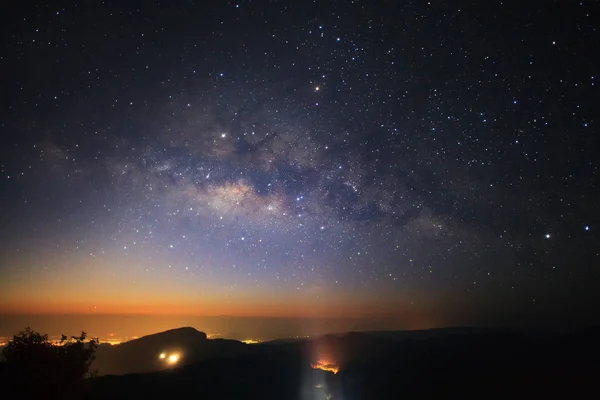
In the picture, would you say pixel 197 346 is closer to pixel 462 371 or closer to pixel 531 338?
pixel 462 371

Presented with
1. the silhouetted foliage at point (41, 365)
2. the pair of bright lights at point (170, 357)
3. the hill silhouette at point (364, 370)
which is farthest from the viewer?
the pair of bright lights at point (170, 357)

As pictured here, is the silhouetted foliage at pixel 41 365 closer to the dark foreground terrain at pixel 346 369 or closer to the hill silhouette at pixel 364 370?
the hill silhouette at pixel 364 370

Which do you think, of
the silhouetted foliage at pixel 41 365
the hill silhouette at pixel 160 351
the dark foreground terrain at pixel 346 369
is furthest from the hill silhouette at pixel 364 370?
the silhouetted foliage at pixel 41 365

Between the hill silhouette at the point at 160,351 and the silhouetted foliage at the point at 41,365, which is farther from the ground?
the silhouetted foliage at the point at 41,365

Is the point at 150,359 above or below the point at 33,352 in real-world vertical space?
below

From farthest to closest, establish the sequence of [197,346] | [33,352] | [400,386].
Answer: [197,346], [400,386], [33,352]

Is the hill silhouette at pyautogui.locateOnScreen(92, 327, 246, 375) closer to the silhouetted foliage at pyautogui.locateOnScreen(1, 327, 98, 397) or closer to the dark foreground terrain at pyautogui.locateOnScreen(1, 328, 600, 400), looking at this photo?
the dark foreground terrain at pyautogui.locateOnScreen(1, 328, 600, 400)

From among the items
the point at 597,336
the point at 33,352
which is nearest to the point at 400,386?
the point at 33,352
